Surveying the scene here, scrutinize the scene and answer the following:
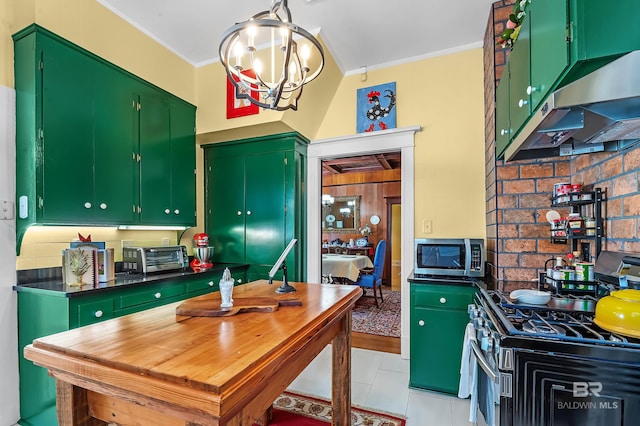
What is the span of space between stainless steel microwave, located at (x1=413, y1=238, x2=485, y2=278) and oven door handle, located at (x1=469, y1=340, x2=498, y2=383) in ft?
3.16

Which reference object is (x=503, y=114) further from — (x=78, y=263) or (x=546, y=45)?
(x=78, y=263)

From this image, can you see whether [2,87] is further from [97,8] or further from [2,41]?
[97,8]

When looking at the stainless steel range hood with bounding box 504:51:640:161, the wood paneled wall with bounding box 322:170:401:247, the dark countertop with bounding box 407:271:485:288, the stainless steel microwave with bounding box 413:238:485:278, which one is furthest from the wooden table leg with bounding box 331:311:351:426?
the wood paneled wall with bounding box 322:170:401:247

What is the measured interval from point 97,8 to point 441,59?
2.98 metres

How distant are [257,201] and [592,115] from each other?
280 cm

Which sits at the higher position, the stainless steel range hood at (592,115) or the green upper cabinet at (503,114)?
the green upper cabinet at (503,114)

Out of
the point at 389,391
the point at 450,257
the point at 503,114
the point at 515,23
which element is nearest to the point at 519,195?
the point at 503,114

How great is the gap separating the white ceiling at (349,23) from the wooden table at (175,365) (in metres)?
2.34

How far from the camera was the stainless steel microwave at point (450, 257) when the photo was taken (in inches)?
96.2

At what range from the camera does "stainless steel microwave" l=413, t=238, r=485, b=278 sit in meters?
2.44

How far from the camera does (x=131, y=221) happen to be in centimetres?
264

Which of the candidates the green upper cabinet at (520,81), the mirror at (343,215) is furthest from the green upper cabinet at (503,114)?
the mirror at (343,215)

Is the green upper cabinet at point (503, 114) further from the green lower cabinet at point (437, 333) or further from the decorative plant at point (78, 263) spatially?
the decorative plant at point (78, 263)

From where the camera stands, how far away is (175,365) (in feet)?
2.59
